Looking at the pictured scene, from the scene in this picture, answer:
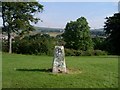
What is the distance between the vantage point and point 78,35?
2104 inches

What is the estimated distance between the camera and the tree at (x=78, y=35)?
1976 inches

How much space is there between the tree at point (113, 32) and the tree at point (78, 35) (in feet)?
10.4

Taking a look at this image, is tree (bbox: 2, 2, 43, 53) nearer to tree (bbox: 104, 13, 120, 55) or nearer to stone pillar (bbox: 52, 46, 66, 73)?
tree (bbox: 104, 13, 120, 55)

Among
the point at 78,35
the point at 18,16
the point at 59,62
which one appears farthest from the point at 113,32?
the point at 59,62

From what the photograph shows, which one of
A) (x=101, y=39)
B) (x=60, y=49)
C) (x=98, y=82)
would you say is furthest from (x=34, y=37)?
(x=98, y=82)

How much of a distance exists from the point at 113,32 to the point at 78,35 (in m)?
6.25

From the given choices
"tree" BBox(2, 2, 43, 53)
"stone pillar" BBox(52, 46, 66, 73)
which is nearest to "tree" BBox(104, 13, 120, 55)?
"tree" BBox(2, 2, 43, 53)

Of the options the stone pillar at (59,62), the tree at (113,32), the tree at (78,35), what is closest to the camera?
the stone pillar at (59,62)

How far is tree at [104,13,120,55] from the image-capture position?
47237mm

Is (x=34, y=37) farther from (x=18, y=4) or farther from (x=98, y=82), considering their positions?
(x=98, y=82)

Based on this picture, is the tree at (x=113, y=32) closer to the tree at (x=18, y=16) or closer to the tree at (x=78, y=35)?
the tree at (x=78, y=35)

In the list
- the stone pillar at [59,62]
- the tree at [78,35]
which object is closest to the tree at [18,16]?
the tree at [78,35]

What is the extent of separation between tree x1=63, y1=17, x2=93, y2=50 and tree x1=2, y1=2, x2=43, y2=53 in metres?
14.6

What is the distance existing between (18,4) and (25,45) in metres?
4.54
